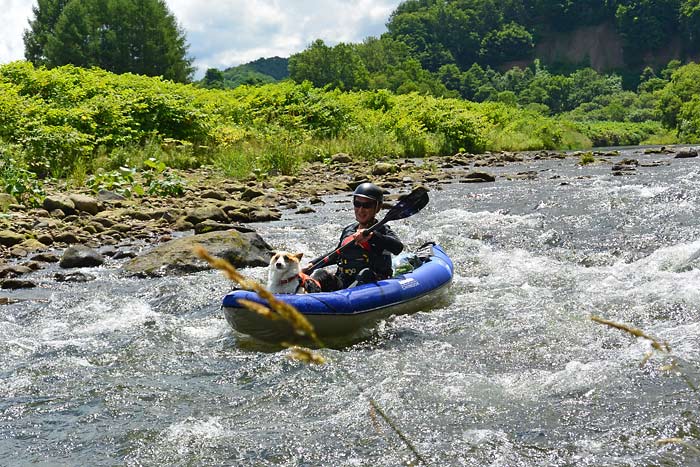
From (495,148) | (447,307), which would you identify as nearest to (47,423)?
(447,307)

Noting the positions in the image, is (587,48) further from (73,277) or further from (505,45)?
(73,277)

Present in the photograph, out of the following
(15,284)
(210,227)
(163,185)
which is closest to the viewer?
(15,284)

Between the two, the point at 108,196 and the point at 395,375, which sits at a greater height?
the point at 108,196

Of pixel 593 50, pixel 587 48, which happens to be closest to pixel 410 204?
pixel 593 50

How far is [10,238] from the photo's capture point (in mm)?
10000

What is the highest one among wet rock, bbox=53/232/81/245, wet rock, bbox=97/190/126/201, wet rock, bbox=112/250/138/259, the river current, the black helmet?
the black helmet

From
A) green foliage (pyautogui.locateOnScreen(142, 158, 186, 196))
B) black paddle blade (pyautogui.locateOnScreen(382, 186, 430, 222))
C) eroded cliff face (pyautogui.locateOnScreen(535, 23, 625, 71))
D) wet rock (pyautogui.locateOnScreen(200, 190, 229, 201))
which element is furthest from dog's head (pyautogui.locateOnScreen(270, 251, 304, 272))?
eroded cliff face (pyautogui.locateOnScreen(535, 23, 625, 71))

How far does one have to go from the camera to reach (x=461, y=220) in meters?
11.6

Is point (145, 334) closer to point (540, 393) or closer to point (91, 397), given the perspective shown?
point (91, 397)

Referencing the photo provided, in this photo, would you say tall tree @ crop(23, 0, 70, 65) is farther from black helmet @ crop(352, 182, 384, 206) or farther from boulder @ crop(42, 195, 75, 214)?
black helmet @ crop(352, 182, 384, 206)

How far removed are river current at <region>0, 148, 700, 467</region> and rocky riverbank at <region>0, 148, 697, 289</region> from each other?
0.42 m

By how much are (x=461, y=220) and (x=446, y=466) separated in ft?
26.6

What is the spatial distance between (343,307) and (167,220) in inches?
258

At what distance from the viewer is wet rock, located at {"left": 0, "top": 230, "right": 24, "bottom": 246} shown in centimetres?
995
